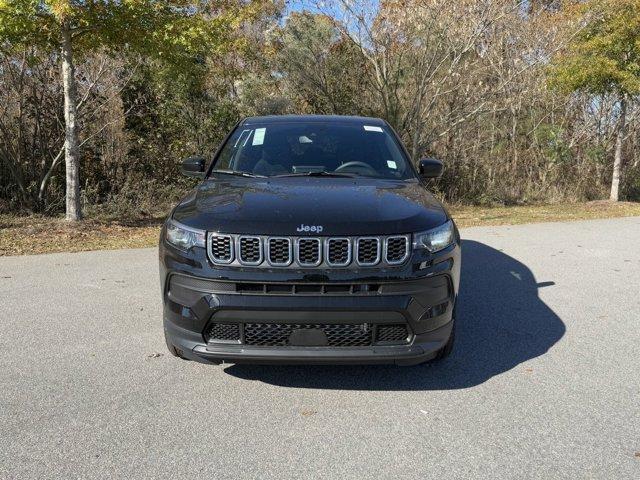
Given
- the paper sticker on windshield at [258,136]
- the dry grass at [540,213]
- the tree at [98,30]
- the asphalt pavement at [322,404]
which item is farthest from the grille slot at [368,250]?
the dry grass at [540,213]

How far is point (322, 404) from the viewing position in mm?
3602

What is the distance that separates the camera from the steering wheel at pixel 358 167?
4.83m

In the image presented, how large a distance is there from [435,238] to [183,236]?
60.0 inches

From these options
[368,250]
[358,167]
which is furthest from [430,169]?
[368,250]

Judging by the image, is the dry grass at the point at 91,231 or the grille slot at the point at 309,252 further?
the dry grass at the point at 91,231

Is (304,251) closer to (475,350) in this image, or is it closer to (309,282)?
(309,282)

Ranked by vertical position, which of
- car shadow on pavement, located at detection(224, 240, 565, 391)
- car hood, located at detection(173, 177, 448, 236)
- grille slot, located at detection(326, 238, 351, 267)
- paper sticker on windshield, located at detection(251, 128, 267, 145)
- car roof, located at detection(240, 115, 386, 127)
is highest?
car roof, located at detection(240, 115, 386, 127)

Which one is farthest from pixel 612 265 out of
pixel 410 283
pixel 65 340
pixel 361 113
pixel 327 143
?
pixel 361 113

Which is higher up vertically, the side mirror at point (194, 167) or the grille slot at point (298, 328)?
the side mirror at point (194, 167)

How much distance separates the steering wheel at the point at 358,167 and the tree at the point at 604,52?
42.7ft

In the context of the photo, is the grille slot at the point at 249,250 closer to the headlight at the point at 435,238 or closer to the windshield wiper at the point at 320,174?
the headlight at the point at 435,238

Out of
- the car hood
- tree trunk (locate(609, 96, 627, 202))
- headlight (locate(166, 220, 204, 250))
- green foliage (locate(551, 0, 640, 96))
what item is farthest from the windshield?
tree trunk (locate(609, 96, 627, 202))

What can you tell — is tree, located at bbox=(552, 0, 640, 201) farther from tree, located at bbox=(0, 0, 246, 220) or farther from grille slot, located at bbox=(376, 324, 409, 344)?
grille slot, located at bbox=(376, 324, 409, 344)

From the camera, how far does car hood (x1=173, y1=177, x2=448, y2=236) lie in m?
3.47
